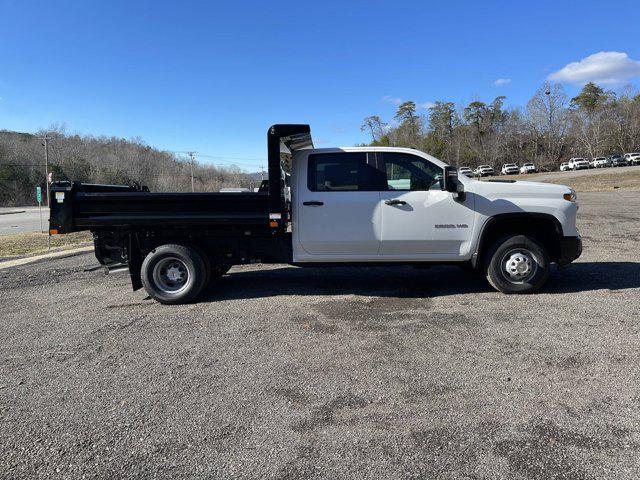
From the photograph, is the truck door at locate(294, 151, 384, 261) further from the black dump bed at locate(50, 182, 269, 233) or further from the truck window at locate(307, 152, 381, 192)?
the black dump bed at locate(50, 182, 269, 233)

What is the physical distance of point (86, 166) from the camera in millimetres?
76688

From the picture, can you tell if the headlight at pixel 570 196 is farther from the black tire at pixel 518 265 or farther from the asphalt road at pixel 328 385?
the asphalt road at pixel 328 385

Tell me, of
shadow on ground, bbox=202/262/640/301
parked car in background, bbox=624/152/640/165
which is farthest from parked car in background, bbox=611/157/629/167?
shadow on ground, bbox=202/262/640/301

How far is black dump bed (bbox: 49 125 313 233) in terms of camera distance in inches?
237

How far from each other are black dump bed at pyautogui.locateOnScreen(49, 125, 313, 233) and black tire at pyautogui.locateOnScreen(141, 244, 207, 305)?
0.38 meters

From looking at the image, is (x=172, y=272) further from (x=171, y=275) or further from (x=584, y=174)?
(x=584, y=174)

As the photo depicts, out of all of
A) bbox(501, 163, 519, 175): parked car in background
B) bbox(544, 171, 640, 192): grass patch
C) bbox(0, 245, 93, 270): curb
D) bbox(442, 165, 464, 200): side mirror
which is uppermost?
bbox(501, 163, 519, 175): parked car in background

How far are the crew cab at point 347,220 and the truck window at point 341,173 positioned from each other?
0.01m

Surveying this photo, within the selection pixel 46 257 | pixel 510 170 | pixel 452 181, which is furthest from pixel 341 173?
pixel 510 170

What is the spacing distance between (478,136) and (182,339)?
100m

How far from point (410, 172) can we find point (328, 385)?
3536 mm

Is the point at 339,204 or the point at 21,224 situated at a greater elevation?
the point at 339,204

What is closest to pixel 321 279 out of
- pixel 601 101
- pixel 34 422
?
pixel 34 422

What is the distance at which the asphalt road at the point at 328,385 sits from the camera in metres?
2.76
